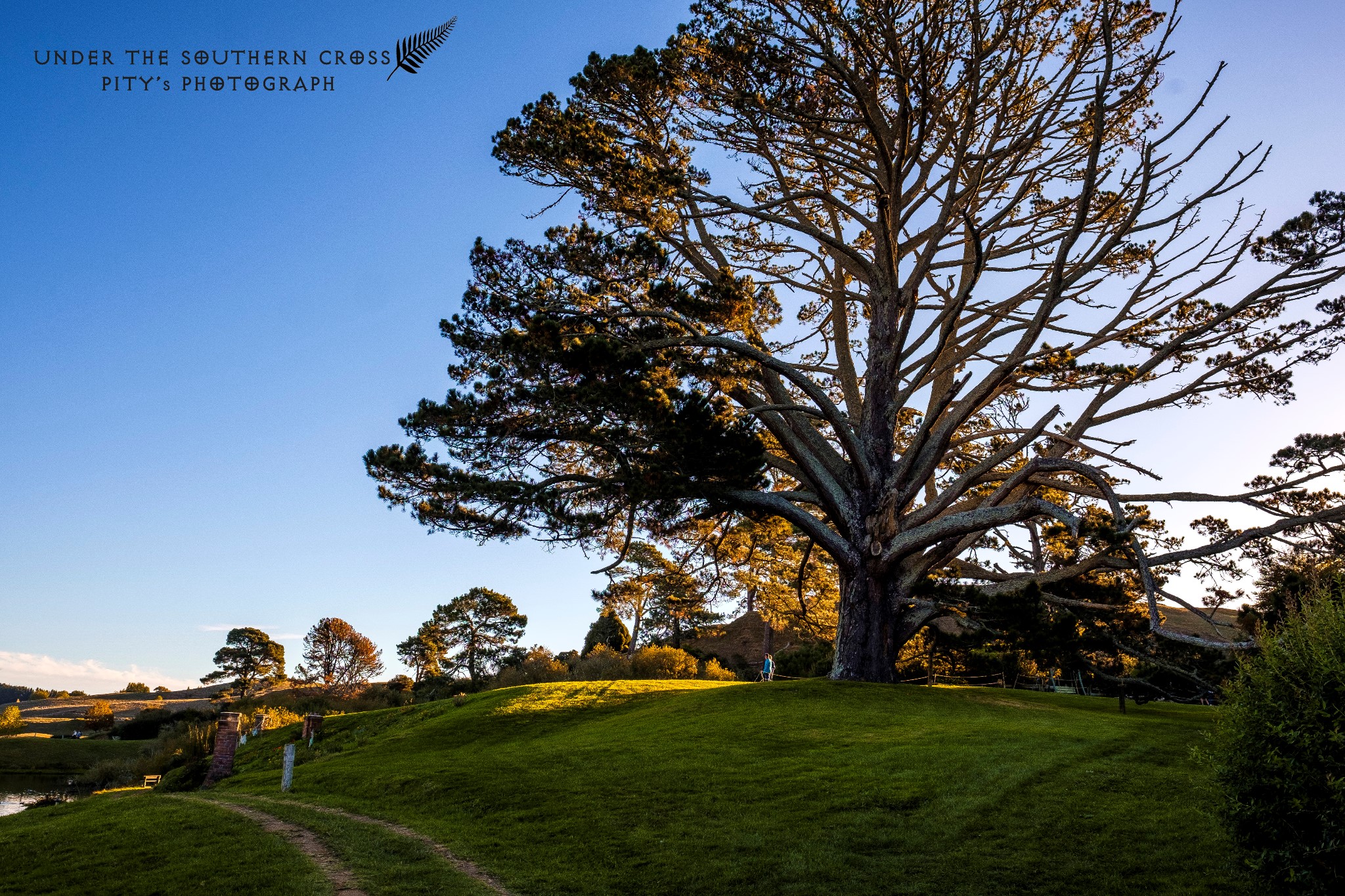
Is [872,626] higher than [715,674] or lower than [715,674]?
higher

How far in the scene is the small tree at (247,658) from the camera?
217 ft

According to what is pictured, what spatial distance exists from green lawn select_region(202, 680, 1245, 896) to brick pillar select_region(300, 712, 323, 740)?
195 inches

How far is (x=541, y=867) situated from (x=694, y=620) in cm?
5029

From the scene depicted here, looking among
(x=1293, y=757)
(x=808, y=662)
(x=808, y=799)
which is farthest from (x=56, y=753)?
(x=1293, y=757)

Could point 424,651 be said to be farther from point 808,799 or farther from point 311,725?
point 808,799

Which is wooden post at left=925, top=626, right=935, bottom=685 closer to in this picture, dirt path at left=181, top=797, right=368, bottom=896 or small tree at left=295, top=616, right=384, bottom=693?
dirt path at left=181, top=797, right=368, bottom=896

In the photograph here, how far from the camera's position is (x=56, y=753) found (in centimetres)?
3891

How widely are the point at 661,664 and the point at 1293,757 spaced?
1185 inches

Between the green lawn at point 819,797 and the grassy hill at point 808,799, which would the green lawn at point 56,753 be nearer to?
the grassy hill at point 808,799

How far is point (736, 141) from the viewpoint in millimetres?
19547

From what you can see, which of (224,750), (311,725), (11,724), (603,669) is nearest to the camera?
(224,750)

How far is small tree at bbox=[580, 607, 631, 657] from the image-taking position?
176 feet

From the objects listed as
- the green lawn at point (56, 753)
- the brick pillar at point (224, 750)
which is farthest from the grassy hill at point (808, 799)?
the green lawn at point (56, 753)

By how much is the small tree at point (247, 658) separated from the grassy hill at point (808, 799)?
5272cm
